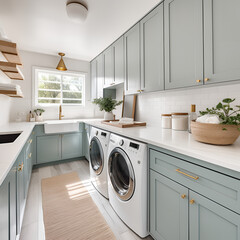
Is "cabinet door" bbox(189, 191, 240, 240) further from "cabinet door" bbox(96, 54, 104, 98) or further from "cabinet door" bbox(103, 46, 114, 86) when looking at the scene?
"cabinet door" bbox(96, 54, 104, 98)

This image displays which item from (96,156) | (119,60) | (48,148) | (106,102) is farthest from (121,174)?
(48,148)

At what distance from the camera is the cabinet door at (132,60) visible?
80.4 inches

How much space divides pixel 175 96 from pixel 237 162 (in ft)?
4.33

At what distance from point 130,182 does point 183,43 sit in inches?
57.0

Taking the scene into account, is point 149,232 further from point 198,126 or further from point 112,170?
point 198,126

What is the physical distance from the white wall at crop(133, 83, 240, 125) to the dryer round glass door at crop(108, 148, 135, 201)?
0.88 m

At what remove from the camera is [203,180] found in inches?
33.8

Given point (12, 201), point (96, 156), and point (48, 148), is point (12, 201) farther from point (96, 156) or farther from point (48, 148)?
point (48, 148)

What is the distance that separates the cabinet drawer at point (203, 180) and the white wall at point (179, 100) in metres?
0.87

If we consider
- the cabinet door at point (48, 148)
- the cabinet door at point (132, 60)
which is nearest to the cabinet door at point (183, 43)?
the cabinet door at point (132, 60)

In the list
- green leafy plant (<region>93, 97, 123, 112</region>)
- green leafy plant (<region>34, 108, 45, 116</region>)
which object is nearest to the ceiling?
green leafy plant (<region>93, 97, 123, 112</region>)

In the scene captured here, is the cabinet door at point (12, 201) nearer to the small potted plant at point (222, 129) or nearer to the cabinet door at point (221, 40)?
the small potted plant at point (222, 129)

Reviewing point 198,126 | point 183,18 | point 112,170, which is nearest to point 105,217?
point 112,170

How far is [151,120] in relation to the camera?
229 centimetres
